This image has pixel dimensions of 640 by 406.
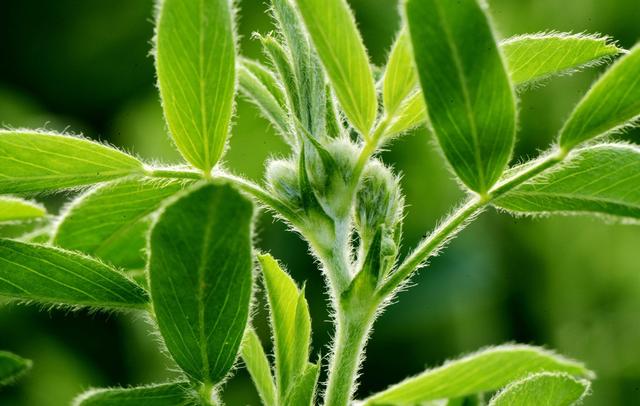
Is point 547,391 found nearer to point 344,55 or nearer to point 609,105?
point 609,105

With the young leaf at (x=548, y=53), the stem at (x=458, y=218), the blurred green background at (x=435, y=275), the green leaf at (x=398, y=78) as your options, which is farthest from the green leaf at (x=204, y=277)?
the blurred green background at (x=435, y=275)

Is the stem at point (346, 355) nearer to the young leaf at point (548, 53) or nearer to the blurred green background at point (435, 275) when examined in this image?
the young leaf at point (548, 53)

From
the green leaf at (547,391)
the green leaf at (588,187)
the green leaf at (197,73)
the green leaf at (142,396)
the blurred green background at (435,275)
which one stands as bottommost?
the green leaf at (547,391)

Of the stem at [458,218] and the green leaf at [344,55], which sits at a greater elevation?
the green leaf at [344,55]

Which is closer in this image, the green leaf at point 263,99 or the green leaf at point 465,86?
the green leaf at point 465,86

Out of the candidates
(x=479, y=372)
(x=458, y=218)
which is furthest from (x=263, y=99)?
(x=479, y=372)

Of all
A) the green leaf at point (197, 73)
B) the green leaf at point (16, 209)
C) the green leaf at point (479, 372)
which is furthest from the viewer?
the green leaf at point (16, 209)

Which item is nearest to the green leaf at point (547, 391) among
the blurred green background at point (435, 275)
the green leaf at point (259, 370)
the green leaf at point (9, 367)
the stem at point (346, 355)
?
the stem at point (346, 355)

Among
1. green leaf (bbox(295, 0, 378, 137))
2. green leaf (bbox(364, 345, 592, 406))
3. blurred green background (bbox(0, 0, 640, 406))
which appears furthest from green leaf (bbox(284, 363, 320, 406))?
blurred green background (bbox(0, 0, 640, 406))

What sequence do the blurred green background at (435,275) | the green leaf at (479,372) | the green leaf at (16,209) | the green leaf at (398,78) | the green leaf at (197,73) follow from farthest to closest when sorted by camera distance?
the blurred green background at (435,275) → the green leaf at (16,209) → the green leaf at (398,78) → the green leaf at (197,73) → the green leaf at (479,372)
